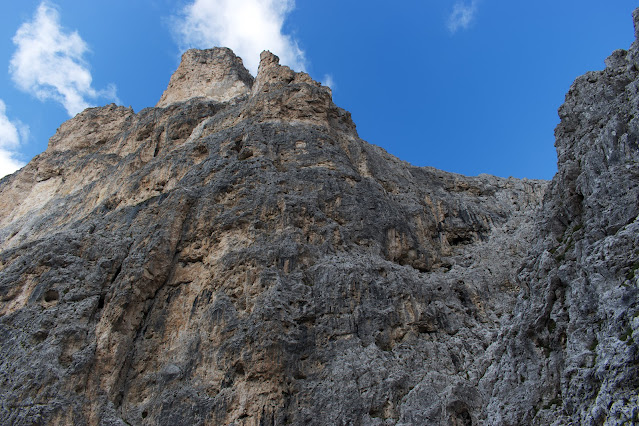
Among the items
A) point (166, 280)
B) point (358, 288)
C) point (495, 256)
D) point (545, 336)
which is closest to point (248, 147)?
point (166, 280)

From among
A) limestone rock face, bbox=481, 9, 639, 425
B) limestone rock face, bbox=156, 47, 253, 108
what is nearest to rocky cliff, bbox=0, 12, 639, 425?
limestone rock face, bbox=481, 9, 639, 425

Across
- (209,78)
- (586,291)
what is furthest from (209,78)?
(586,291)

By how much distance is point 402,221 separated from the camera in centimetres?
2803

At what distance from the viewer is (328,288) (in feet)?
71.2

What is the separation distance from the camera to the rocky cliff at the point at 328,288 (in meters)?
12.3

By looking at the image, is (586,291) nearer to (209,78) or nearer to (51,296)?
(51,296)

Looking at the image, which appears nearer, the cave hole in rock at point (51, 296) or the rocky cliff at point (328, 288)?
the rocky cliff at point (328, 288)

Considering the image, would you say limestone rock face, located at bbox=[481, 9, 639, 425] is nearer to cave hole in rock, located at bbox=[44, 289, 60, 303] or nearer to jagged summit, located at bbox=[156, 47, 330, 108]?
cave hole in rock, located at bbox=[44, 289, 60, 303]

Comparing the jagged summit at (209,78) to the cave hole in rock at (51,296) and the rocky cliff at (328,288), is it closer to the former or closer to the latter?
the rocky cliff at (328,288)

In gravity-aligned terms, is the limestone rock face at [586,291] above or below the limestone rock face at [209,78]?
below

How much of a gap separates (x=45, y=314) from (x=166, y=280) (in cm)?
550

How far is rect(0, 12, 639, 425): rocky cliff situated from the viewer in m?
12.3

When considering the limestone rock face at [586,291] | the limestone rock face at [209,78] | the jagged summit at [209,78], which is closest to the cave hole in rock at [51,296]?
the limestone rock face at [586,291]

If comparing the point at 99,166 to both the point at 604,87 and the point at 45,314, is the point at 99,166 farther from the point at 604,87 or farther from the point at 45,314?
the point at 604,87
